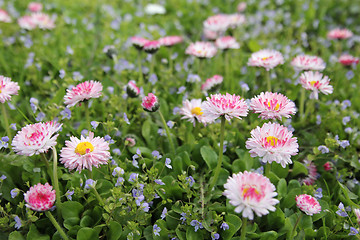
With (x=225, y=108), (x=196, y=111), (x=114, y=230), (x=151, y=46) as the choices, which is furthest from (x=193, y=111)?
(x=114, y=230)

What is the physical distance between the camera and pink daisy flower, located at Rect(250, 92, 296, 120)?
1.49 m

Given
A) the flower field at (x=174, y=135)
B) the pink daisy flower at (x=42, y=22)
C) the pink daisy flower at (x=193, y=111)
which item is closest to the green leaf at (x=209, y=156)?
the flower field at (x=174, y=135)

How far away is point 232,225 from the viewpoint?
151 cm

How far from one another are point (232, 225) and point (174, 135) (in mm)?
702

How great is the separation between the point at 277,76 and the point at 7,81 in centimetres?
180

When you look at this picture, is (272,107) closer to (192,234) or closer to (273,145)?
(273,145)

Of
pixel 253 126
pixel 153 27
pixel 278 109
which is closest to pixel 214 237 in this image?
pixel 278 109

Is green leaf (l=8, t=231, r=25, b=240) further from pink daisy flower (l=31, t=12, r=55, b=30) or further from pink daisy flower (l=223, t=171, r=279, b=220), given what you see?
pink daisy flower (l=31, t=12, r=55, b=30)

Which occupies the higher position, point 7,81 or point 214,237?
point 7,81

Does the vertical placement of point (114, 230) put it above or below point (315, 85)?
below

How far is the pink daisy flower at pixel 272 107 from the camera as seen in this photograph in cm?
149

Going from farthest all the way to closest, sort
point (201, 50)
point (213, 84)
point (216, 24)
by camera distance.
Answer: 1. point (216, 24)
2. point (201, 50)
3. point (213, 84)

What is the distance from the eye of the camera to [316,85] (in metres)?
1.83

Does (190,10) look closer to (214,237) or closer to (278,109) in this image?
(278,109)
